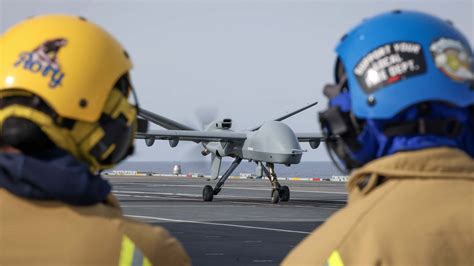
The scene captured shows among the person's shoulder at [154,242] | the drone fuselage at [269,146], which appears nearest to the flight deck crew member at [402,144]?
the person's shoulder at [154,242]

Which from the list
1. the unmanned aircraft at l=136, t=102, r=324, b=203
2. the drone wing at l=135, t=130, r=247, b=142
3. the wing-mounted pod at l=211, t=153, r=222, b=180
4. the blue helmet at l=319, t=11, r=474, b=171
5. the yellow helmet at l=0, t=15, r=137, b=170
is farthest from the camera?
the wing-mounted pod at l=211, t=153, r=222, b=180

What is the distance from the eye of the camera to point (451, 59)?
2766mm

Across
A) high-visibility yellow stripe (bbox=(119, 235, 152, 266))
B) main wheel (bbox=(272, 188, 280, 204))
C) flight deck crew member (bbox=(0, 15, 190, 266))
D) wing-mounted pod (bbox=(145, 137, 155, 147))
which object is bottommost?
wing-mounted pod (bbox=(145, 137, 155, 147))

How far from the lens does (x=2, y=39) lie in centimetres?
308

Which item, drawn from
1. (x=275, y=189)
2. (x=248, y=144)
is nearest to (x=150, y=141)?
(x=248, y=144)

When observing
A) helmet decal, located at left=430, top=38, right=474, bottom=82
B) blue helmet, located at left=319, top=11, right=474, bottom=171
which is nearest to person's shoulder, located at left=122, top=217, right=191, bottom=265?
blue helmet, located at left=319, top=11, right=474, bottom=171

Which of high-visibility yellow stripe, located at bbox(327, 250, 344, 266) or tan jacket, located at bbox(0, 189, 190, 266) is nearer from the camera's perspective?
high-visibility yellow stripe, located at bbox(327, 250, 344, 266)

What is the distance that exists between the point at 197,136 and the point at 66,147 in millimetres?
34090

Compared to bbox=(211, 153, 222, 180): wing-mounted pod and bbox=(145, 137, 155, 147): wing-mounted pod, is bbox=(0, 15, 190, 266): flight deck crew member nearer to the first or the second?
bbox=(145, 137, 155, 147): wing-mounted pod

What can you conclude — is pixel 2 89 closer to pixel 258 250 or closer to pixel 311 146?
pixel 258 250

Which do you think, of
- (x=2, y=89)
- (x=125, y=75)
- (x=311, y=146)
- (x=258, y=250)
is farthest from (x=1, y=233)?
(x=311, y=146)

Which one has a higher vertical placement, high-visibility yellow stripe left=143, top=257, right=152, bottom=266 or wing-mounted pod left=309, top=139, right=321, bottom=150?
high-visibility yellow stripe left=143, top=257, right=152, bottom=266

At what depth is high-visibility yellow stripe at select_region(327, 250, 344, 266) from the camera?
2.48 m

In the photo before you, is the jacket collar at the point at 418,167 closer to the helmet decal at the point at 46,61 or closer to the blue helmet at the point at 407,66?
the blue helmet at the point at 407,66
